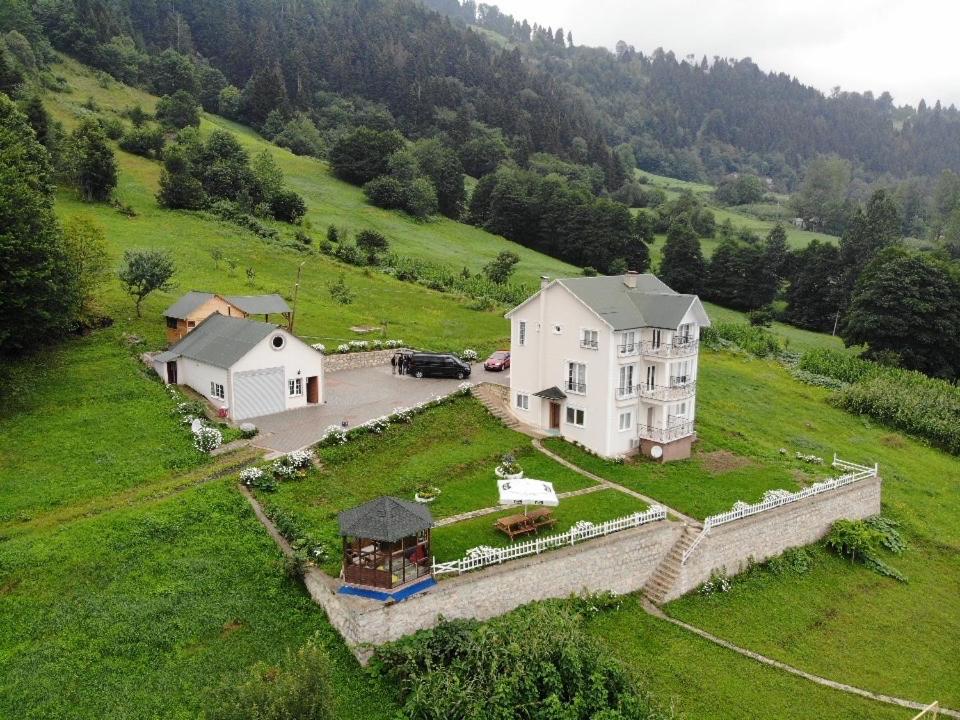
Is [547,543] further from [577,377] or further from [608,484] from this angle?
[577,377]

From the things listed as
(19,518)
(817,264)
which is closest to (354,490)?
(19,518)

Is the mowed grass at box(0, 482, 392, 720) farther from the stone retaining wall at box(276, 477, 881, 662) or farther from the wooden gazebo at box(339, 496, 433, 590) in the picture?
the wooden gazebo at box(339, 496, 433, 590)

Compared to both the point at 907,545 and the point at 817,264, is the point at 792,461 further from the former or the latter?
the point at 817,264

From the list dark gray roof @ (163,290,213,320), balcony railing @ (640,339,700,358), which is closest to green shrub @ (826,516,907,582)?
balcony railing @ (640,339,700,358)

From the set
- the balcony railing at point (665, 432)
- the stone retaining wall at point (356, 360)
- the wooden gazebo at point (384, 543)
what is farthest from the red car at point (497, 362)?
→ the wooden gazebo at point (384, 543)

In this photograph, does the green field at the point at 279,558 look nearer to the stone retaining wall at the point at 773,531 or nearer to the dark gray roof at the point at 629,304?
the stone retaining wall at the point at 773,531

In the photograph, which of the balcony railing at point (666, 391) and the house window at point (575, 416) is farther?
the house window at point (575, 416)

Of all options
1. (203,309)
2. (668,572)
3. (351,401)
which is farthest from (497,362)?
(668,572)
